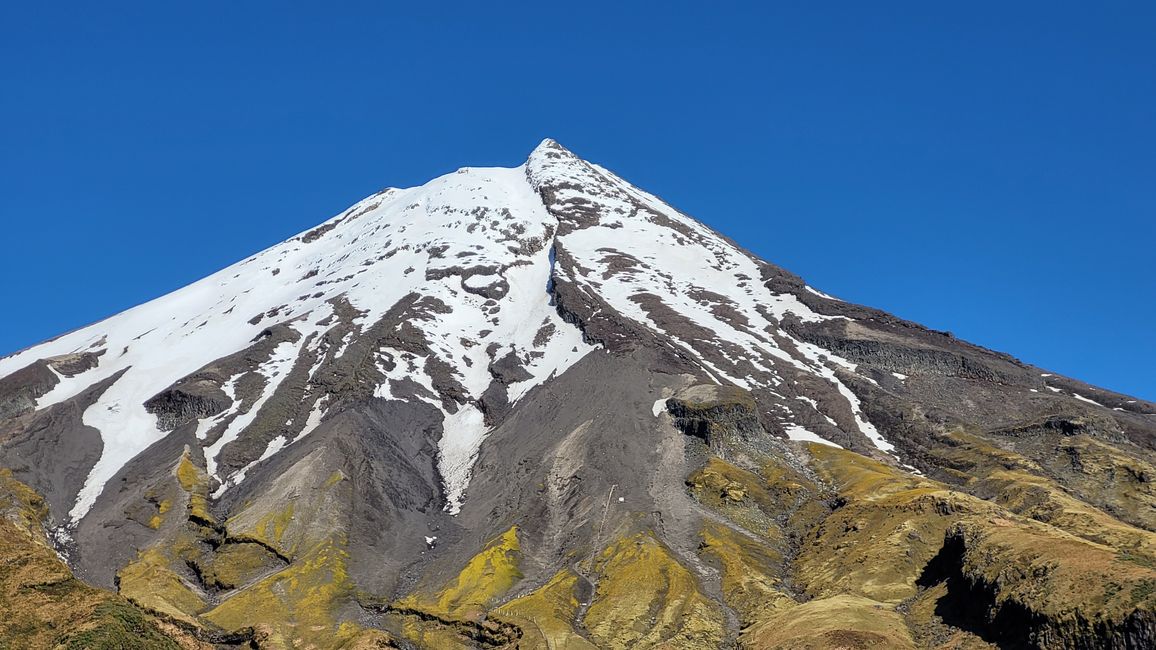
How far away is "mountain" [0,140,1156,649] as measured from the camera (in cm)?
7594

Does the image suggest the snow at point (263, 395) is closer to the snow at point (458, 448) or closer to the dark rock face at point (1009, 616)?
the snow at point (458, 448)

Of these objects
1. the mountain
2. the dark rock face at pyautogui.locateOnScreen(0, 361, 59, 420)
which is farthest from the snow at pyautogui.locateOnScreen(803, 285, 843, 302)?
the dark rock face at pyautogui.locateOnScreen(0, 361, 59, 420)

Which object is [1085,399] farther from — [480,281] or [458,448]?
[480,281]

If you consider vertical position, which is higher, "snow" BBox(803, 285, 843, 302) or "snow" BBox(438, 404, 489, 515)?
"snow" BBox(803, 285, 843, 302)

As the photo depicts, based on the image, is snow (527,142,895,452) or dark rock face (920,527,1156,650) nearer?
dark rock face (920,527,1156,650)

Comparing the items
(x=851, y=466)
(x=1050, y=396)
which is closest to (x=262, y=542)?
(x=851, y=466)

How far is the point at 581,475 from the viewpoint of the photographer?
Result: 104 metres

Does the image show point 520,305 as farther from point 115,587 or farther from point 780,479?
point 115,587

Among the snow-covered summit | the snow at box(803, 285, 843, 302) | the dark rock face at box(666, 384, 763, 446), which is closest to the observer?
the dark rock face at box(666, 384, 763, 446)

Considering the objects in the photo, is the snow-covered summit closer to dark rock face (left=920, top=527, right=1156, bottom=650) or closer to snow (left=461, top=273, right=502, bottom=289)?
snow (left=461, top=273, right=502, bottom=289)

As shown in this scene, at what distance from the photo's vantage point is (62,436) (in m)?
122

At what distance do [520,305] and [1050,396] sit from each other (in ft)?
309

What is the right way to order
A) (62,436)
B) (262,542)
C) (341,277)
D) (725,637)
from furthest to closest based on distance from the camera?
(341,277)
(62,436)
(262,542)
(725,637)

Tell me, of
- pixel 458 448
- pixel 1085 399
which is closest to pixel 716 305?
pixel 1085 399
